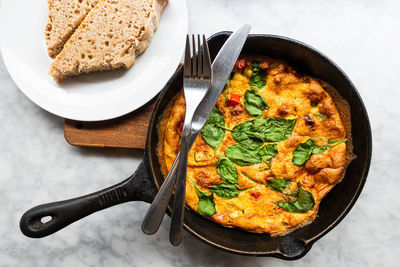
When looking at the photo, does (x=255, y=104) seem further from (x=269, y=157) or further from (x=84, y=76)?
(x=84, y=76)

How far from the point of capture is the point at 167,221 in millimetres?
3016

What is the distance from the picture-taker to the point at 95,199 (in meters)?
2.54

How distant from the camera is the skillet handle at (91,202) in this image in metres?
2.54

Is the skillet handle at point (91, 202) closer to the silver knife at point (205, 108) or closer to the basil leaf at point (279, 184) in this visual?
the silver knife at point (205, 108)

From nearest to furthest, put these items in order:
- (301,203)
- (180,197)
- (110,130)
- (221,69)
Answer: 1. (180,197)
2. (221,69)
3. (301,203)
4. (110,130)

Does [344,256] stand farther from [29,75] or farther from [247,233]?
[29,75]

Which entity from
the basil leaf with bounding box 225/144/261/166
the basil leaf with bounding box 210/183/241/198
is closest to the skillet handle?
the basil leaf with bounding box 210/183/241/198

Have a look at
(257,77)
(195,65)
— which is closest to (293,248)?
(257,77)

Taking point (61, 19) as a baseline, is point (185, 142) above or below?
below

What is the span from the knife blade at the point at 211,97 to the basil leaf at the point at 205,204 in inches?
11.8

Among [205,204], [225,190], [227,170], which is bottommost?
[205,204]

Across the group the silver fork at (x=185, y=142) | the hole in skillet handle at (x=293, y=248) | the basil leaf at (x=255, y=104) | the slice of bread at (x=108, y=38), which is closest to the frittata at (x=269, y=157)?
the basil leaf at (x=255, y=104)

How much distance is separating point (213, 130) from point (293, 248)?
39.8 inches

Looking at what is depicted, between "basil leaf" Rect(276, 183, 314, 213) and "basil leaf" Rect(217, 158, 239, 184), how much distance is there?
15.5 inches
